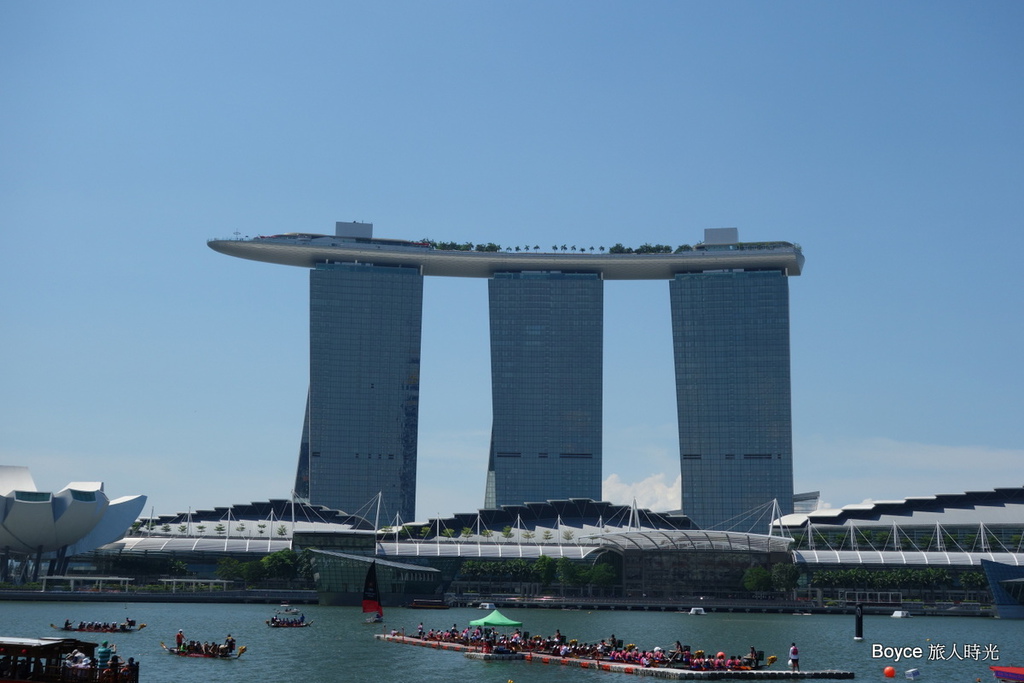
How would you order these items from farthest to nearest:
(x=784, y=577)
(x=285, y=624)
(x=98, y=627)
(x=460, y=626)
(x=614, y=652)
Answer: (x=784, y=577) < (x=460, y=626) < (x=285, y=624) < (x=98, y=627) < (x=614, y=652)

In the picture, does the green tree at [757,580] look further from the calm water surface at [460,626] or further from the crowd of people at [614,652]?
the crowd of people at [614,652]

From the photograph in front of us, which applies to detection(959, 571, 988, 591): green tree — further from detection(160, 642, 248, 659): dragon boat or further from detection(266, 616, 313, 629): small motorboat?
detection(160, 642, 248, 659): dragon boat

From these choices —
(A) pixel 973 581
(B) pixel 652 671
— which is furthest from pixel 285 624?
(A) pixel 973 581

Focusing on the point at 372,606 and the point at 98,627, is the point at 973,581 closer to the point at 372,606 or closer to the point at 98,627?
the point at 372,606

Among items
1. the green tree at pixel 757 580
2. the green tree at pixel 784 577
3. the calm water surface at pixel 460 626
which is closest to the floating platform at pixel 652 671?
the calm water surface at pixel 460 626

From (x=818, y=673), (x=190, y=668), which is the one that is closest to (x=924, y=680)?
(x=818, y=673)

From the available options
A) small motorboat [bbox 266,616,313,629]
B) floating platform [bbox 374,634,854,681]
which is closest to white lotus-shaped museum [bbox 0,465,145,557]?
small motorboat [bbox 266,616,313,629]
